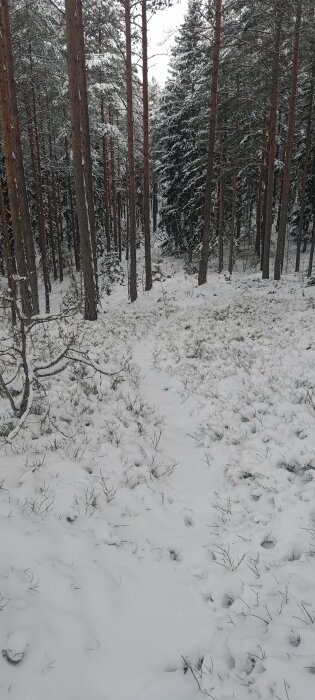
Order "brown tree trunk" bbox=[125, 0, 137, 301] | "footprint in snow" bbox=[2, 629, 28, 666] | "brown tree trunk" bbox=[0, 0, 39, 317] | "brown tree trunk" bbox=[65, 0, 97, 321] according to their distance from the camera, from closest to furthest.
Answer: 1. "footprint in snow" bbox=[2, 629, 28, 666]
2. "brown tree trunk" bbox=[65, 0, 97, 321]
3. "brown tree trunk" bbox=[0, 0, 39, 317]
4. "brown tree trunk" bbox=[125, 0, 137, 301]

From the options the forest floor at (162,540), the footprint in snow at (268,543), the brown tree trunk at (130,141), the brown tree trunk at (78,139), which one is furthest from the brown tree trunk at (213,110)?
the footprint in snow at (268,543)

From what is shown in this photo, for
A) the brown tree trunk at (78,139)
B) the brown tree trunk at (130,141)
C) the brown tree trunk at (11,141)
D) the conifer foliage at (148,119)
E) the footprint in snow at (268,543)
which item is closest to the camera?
the footprint in snow at (268,543)

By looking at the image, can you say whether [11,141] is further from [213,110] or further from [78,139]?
[213,110]

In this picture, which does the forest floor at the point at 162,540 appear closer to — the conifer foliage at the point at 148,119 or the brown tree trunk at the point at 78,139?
the conifer foliage at the point at 148,119

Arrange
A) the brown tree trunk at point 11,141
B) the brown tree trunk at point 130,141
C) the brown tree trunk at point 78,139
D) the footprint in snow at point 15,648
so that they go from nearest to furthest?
the footprint in snow at point 15,648, the brown tree trunk at point 78,139, the brown tree trunk at point 11,141, the brown tree trunk at point 130,141

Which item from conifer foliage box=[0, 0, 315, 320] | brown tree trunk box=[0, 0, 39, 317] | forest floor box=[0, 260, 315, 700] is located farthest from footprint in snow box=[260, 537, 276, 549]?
brown tree trunk box=[0, 0, 39, 317]

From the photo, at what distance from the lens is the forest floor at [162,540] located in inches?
111

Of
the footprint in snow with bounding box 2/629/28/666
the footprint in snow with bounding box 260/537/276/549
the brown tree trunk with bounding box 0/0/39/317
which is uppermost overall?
the brown tree trunk with bounding box 0/0/39/317

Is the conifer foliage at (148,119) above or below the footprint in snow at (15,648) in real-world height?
above

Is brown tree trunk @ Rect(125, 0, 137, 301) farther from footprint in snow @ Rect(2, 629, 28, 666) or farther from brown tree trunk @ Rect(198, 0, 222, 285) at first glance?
footprint in snow @ Rect(2, 629, 28, 666)

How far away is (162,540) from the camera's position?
4113 millimetres

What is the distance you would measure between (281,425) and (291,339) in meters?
4.44

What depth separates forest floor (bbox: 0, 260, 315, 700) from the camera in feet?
9.24

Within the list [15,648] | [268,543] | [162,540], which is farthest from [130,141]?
[15,648]
